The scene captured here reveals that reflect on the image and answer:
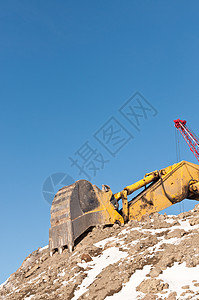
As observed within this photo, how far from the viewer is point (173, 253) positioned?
947 cm

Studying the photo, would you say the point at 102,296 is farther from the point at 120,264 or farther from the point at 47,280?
the point at 47,280

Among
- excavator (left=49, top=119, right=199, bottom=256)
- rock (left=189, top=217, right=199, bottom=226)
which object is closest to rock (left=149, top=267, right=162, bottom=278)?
rock (left=189, top=217, right=199, bottom=226)

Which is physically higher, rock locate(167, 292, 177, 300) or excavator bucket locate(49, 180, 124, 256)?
excavator bucket locate(49, 180, 124, 256)

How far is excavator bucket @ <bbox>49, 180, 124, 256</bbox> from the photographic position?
42.7ft

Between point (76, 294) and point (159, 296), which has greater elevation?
point (76, 294)

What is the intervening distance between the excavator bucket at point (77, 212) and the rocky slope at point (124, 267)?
411 mm

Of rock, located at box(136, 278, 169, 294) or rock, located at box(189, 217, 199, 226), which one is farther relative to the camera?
rock, located at box(189, 217, 199, 226)

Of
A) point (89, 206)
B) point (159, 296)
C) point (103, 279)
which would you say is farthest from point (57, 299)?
point (89, 206)

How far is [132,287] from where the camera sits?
859cm

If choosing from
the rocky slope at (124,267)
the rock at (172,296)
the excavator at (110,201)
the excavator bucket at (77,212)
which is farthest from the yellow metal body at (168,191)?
the rock at (172,296)

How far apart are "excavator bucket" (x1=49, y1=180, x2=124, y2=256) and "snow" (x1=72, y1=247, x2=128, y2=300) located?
1.80 meters

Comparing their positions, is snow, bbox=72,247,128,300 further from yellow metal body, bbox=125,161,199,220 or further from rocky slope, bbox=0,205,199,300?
yellow metal body, bbox=125,161,199,220

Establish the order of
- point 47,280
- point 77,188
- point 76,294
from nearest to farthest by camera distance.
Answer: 1. point 76,294
2. point 47,280
3. point 77,188

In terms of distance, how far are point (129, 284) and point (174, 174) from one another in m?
7.46
